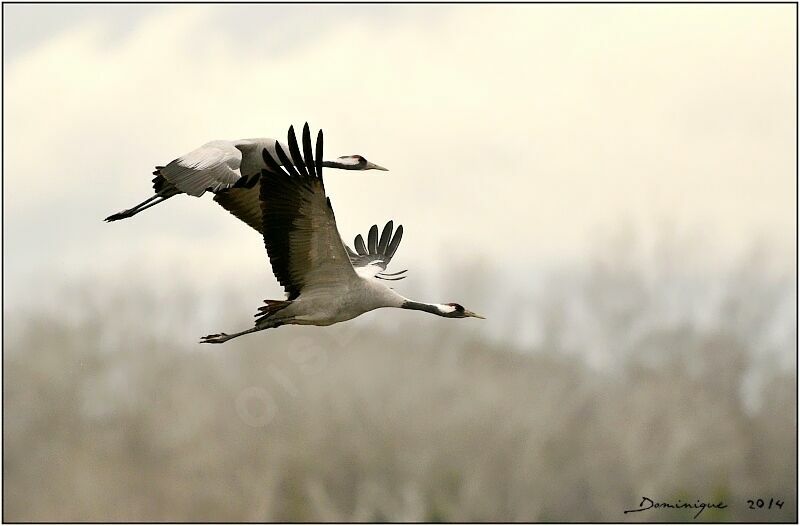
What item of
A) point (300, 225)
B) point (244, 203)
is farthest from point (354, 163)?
point (300, 225)

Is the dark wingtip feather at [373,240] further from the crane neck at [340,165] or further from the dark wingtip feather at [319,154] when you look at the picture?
the dark wingtip feather at [319,154]

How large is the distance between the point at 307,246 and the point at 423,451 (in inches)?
1277

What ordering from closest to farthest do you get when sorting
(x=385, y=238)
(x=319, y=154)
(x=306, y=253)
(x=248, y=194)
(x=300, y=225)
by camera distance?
(x=319, y=154), (x=300, y=225), (x=306, y=253), (x=248, y=194), (x=385, y=238)

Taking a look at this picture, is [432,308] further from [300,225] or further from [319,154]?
[319,154]

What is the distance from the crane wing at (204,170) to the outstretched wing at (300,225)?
1.10 m

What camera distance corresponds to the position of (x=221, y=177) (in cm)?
1258

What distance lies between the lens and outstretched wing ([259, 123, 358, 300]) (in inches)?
440

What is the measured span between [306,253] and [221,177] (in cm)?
135

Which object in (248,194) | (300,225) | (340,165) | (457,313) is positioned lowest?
(457,313)

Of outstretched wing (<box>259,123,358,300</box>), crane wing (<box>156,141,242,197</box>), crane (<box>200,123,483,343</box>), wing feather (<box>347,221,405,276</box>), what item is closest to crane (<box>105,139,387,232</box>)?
crane wing (<box>156,141,242,197</box>)

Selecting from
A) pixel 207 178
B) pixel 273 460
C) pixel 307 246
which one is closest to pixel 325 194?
pixel 307 246

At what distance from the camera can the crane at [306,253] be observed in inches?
442

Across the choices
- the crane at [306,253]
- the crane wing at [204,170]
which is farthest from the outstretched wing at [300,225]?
the crane wing at [204,170]

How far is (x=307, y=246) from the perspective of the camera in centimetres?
1162
